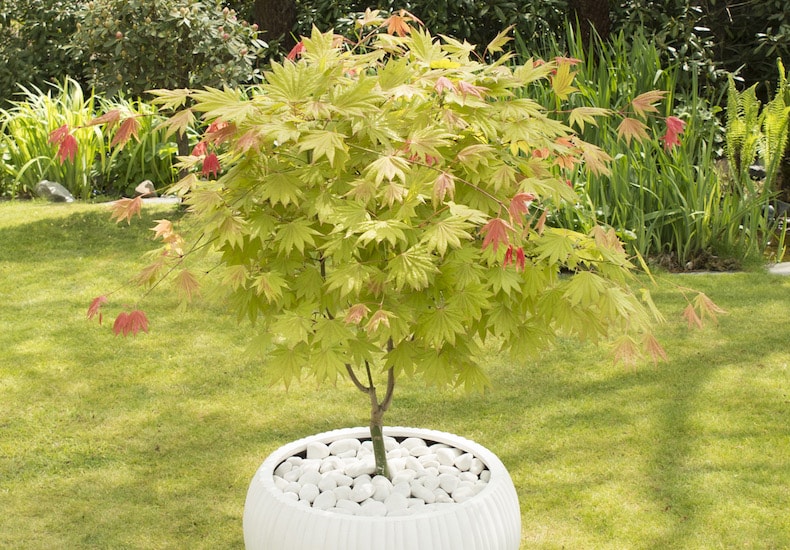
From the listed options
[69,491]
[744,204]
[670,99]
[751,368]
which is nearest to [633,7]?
[670,99]

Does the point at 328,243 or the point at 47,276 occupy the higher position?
the point at 328,243

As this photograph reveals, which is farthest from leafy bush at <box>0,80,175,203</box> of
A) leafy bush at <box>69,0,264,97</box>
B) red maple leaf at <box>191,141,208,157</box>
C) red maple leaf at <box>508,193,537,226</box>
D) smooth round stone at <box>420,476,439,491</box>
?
red maple leaf at <box>508,193,537,226</box>

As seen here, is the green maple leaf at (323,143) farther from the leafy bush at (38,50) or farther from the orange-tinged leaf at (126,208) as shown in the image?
the leafy bush at (38,50)

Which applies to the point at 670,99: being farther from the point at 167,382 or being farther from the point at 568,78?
the point at 568,78

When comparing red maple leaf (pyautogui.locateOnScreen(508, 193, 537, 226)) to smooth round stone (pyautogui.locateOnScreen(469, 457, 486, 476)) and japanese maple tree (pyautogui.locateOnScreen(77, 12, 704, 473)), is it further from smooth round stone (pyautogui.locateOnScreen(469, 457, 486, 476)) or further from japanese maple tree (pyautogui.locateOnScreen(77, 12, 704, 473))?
smooth round stone (pyautogui.locateOnScreen(469, 457, 486, 476))

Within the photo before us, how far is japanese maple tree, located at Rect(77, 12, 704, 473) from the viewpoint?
217 cm

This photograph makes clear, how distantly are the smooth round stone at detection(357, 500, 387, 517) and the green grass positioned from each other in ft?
2.86

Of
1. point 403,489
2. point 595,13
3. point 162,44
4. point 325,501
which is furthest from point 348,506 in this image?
point 595,13

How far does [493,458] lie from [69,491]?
170cm

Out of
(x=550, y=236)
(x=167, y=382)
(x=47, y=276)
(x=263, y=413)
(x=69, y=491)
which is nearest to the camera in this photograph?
(x=550, y=236)

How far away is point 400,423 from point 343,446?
121 cm

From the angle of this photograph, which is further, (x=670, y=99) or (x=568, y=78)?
(x=670, y=99)

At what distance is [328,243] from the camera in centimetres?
220

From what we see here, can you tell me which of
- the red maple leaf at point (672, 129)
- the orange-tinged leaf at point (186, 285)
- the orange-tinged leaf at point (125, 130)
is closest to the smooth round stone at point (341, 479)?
the orange-tinged leaf at point (186, 285)
